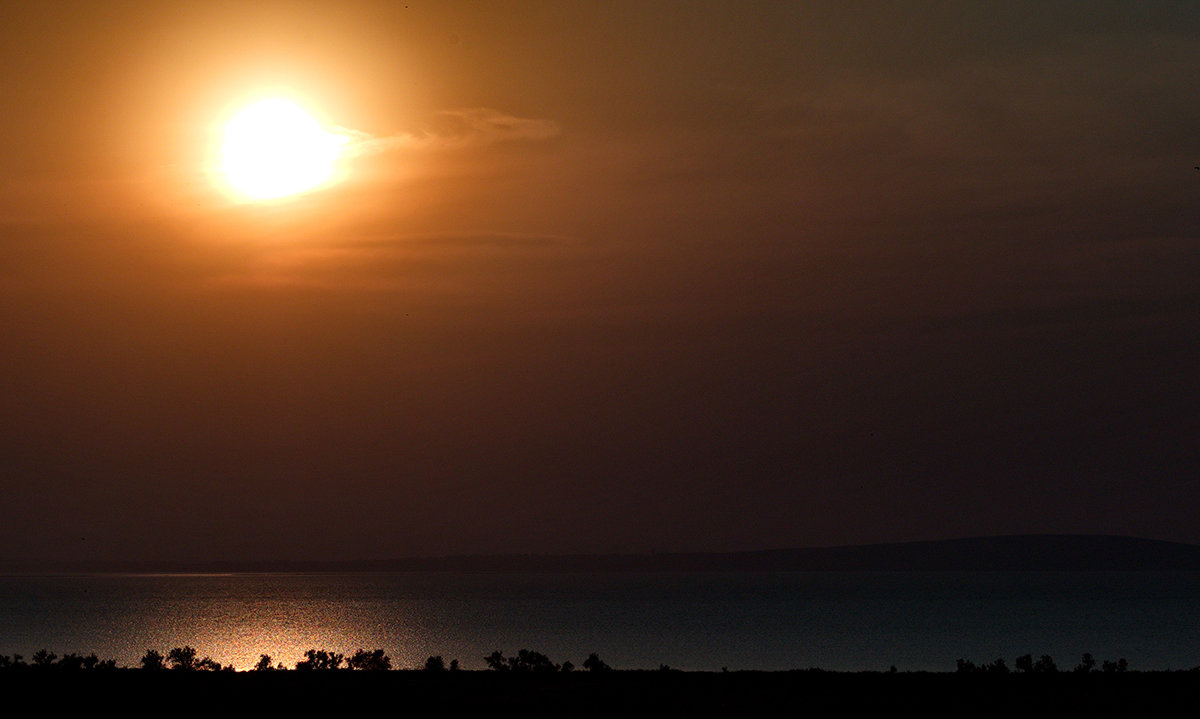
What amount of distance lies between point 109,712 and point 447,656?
2465 inches

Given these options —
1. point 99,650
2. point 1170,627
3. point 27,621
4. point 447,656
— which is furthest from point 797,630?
point 27,621

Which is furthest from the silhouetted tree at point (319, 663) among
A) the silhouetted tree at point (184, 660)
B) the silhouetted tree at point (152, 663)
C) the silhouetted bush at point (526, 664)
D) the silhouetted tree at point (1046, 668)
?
the silhouetted tree at point (1046, 668)

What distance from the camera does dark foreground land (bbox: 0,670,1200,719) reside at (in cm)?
2972

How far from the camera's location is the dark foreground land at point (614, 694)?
2972 centimetres

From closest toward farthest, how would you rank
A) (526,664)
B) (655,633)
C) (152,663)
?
(152,663)
(526,664)
(655,633)

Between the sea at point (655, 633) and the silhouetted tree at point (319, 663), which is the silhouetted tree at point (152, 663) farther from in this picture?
the sea at point (655, 633)

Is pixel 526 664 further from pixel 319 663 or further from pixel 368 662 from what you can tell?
pixel 319 663

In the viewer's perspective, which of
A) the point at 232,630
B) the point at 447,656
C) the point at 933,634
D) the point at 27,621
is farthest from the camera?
the point at 27,621

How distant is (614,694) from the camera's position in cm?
3153

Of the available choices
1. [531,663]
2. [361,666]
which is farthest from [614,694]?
[361,666]

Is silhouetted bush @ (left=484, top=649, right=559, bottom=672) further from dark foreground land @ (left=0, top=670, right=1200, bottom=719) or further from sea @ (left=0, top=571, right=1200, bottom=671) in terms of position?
sea @ (left=0, top=571, right=1200, bottom=671)

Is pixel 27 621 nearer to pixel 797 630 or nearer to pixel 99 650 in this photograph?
pixel 99 650

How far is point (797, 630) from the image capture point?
130 metres

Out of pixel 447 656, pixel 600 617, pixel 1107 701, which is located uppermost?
pixel 600 617
